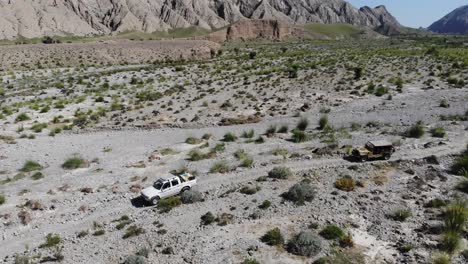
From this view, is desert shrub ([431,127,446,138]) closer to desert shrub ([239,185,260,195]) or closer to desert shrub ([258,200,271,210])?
desert shrub ([239,185,260,195])

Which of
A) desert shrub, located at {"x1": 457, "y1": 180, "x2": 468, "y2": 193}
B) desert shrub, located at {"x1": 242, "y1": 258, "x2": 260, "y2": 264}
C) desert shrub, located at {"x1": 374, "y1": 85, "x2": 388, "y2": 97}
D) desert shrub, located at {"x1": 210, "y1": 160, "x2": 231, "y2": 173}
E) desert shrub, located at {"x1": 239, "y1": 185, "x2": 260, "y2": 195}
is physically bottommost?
desert shrub, located at {"x1": 242, "y1": 258, "x2": 260, "y2": 264}

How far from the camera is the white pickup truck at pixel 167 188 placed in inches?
1035

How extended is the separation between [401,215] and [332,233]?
4.47 m

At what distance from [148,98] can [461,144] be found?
39057 millimetres

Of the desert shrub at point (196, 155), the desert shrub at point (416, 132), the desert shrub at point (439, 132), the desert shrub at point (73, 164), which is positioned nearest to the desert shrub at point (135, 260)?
the desert shrub at point (196, 155)

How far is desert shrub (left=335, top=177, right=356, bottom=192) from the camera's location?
1021 inches

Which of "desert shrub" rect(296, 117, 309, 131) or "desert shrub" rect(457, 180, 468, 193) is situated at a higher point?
"desert shrub" rect(457, 180, 468, 193)

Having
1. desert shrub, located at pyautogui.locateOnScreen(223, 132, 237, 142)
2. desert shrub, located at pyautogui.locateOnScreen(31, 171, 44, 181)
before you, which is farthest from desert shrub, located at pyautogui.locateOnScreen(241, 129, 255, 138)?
desert shrub, located at pyautogui.locateOnScreen(31, 171, 44, 181)

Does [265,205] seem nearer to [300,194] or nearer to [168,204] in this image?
[300,194]

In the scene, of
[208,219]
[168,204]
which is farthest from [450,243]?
[168,204]

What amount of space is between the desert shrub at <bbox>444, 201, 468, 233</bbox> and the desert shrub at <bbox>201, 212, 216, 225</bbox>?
1217 cm

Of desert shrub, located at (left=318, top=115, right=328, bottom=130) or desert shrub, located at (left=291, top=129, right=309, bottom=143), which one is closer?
desert shrub, located at (left=291, top=129, right=309, bottom=143)

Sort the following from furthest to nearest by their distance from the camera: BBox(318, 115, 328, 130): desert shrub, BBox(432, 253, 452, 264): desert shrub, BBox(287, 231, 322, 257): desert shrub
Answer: BBox(318, 115, 328, 130): desert shrub < BBox(287, 231, 322, 257): desert shrub < BBox(432, 253, 452, 264): desert shrub

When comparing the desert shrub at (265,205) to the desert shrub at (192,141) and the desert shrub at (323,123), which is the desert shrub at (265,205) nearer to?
the desert shrub at (192,141)
